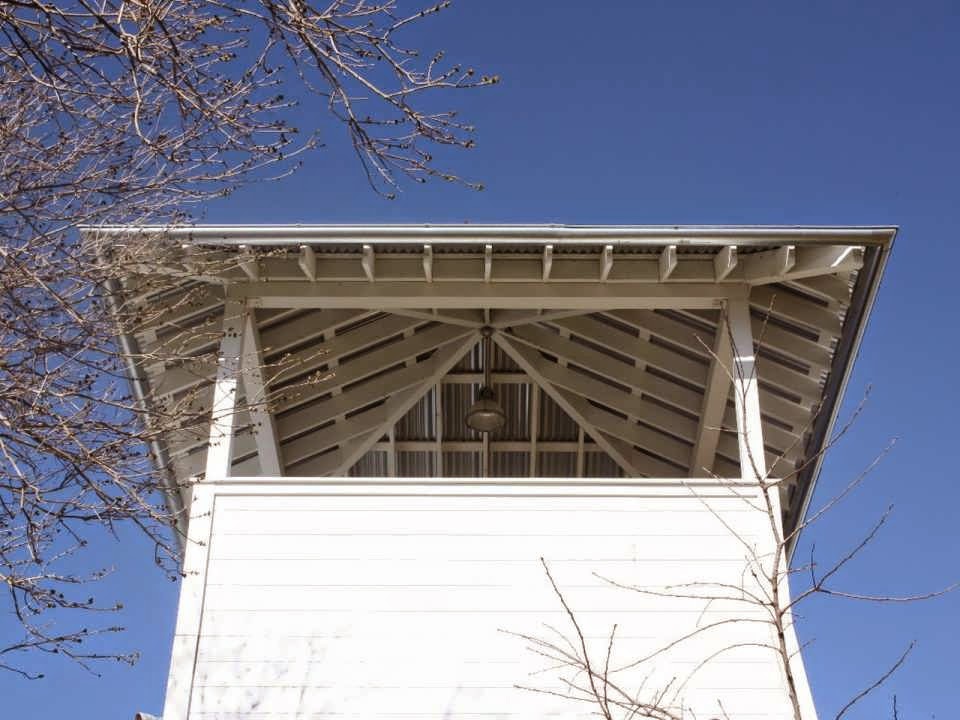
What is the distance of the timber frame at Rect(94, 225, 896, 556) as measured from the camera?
308 inches

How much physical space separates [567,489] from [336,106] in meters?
3.30

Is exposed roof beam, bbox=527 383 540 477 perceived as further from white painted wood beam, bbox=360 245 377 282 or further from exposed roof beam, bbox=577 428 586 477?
white painted wood beam, bbox=360 245 377 282

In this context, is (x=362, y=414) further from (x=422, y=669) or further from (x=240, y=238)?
(x=422, y=669)

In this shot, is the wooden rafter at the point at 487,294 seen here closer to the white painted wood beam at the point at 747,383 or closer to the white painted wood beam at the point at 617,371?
the white painted wood beam at the point at 747,383

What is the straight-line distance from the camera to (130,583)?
703cm

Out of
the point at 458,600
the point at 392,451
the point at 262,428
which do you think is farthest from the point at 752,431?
the point at 392,451

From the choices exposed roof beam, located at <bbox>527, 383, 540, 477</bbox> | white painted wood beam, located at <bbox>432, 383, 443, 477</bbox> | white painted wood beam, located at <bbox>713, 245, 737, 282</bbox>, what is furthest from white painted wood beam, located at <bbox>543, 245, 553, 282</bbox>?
white painted wood beam, located at <bbox>432, 383, 443, 477</bbox>

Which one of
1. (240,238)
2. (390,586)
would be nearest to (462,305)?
(240,238)

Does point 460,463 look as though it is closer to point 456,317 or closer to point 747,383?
point 456,317

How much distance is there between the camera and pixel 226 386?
25.9 ft

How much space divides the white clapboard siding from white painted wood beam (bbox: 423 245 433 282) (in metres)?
1.55

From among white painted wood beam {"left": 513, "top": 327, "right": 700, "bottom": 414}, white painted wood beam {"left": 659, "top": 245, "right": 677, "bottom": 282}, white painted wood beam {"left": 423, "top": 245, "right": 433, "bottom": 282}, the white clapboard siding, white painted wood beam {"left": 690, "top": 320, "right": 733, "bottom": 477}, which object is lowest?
the white clapboard siding

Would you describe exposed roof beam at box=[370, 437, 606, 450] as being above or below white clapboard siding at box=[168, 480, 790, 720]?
above

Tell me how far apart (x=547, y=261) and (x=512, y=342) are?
221 centimetres
